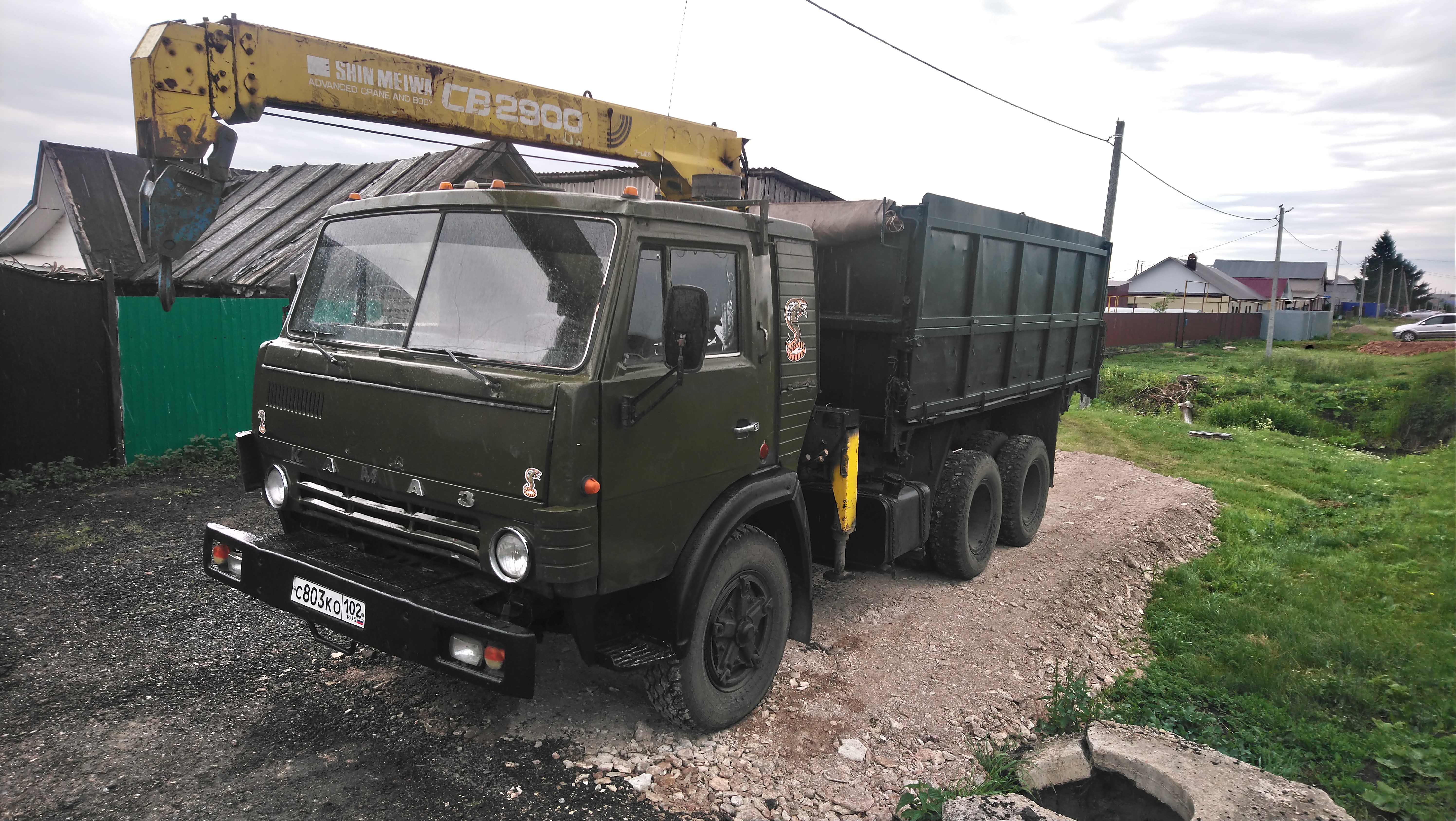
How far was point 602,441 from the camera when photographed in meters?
3.15

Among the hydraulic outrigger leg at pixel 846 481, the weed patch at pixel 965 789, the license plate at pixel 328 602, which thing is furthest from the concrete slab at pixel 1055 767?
the license plate at pixel 328 602

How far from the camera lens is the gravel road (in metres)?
3.31

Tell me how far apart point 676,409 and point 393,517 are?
4.10 ft

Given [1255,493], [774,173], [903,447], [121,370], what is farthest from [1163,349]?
[121,370]

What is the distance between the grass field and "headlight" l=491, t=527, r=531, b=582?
10.7 ft

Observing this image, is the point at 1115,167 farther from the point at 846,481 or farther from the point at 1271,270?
the point at 1271,270

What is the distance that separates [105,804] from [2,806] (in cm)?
36

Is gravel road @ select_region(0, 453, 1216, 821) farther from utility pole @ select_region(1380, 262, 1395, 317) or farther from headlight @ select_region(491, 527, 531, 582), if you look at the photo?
utility pole @ select_region(1380, 262, 1395, 317)

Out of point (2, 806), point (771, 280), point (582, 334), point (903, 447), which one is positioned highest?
point (771, 280)

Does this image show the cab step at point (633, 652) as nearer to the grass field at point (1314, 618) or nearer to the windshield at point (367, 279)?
the windshield at point (367, 279)

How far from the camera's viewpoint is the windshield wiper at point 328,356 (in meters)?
3.52

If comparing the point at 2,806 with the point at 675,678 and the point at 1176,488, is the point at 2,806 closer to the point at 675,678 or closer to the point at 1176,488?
the point at 675,678

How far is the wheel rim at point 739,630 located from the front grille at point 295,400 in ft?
6.40

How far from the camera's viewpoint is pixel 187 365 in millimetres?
8406
